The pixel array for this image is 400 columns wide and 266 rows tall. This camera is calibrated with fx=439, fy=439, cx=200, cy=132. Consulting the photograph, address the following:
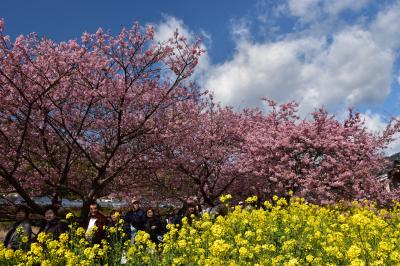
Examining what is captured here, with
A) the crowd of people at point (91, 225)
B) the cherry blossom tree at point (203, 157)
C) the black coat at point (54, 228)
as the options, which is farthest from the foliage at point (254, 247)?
the cherry blossom tree at point (203, 157)

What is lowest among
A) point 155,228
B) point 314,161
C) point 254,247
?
point 254,247

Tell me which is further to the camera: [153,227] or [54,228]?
[153,227]

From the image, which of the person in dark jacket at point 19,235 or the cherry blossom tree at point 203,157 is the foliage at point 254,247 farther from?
the cherry blossom tree at point 203,157

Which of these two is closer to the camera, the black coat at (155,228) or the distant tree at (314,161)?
the black coat at (155,228)

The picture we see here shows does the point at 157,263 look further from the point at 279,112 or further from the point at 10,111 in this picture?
the point at 279,112

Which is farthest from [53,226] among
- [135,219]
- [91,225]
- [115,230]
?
[135,219]

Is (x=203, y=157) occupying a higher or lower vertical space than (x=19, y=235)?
higher

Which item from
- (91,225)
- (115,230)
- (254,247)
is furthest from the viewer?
(91,225)

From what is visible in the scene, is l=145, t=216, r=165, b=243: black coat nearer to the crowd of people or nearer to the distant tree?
the crowd of people

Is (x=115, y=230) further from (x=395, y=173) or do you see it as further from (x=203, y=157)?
(x=395, y=173)

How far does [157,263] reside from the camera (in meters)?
7.00

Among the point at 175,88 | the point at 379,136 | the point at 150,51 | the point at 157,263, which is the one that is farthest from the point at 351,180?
the point at 157,263

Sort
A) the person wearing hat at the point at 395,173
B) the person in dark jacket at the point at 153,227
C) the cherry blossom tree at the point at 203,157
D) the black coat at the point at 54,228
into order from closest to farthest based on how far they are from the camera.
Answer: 1. the black coat at the point at 54,228
2. the person in dark jacket at the point at 153,227
3. the cherry blossom tree at the point at 203,157
4. the person wearing hat at the point at 395,173

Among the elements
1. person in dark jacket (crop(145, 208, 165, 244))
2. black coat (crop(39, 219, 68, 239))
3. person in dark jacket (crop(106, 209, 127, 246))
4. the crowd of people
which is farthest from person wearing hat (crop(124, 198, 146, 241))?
black coat (crop(39, 219, 68, 239))
